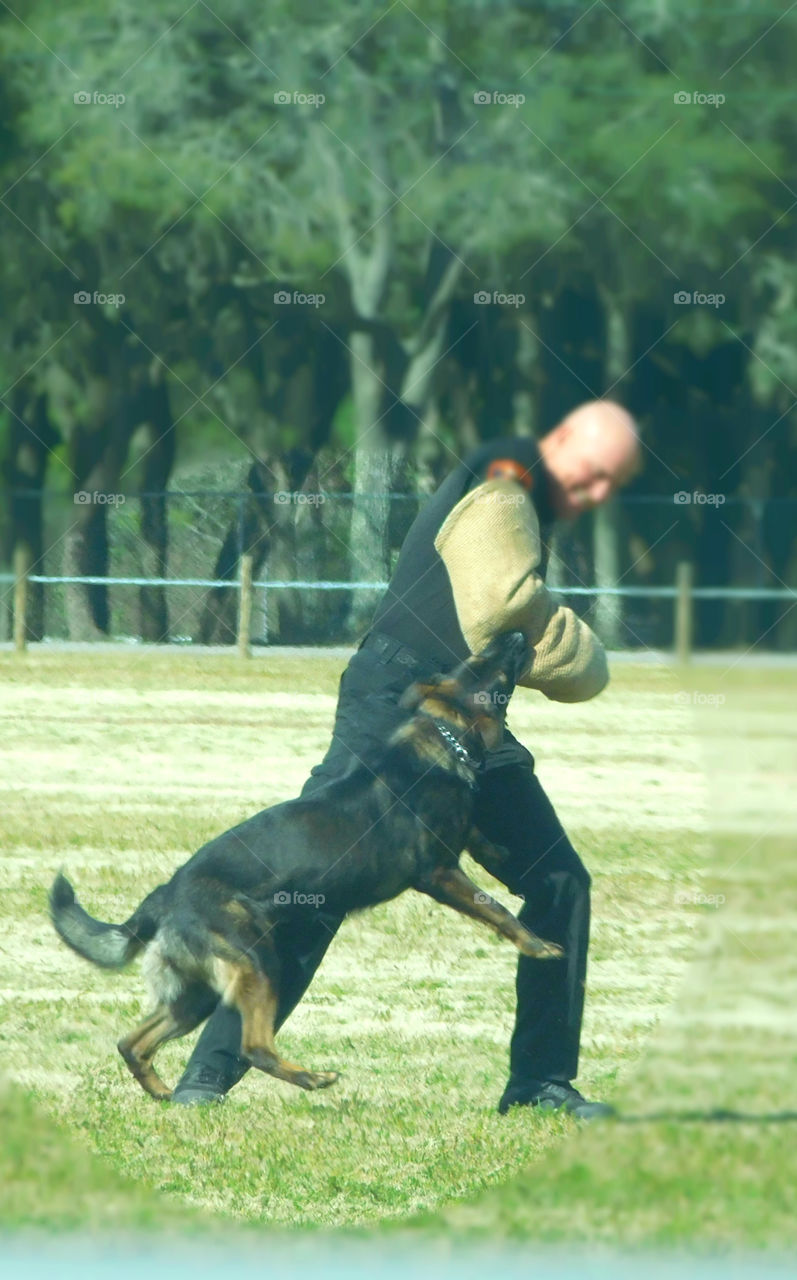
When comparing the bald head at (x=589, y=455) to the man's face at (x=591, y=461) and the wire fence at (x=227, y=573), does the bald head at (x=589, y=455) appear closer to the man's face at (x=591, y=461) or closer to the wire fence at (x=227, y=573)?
the man's face at (x=591, y=461)

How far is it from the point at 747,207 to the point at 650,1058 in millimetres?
15915

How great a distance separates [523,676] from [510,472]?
331 millimetres

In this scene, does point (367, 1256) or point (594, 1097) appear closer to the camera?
point (367, 1256)

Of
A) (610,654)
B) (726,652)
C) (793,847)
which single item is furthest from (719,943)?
(793,847)

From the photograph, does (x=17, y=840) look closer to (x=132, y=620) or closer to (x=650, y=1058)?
(x=132, y=620)

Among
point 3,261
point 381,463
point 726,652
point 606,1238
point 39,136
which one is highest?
point 39,136

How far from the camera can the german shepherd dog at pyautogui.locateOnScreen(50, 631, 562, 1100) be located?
105 inches

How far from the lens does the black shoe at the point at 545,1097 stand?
10.1 ft

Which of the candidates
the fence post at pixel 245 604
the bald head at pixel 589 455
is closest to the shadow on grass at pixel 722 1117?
the fence post at pixel 245 604

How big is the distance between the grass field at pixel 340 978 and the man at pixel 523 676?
0.10 m

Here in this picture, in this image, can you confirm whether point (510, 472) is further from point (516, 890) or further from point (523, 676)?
point (516, 890)

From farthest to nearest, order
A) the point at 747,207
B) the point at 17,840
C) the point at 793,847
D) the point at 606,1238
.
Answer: the point at 747,207
the point at 793,847
the point at 606,1238
the point at 17,840

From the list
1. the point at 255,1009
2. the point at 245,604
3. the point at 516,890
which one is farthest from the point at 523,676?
the point at 255,1009

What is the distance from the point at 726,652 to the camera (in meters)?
3.55
